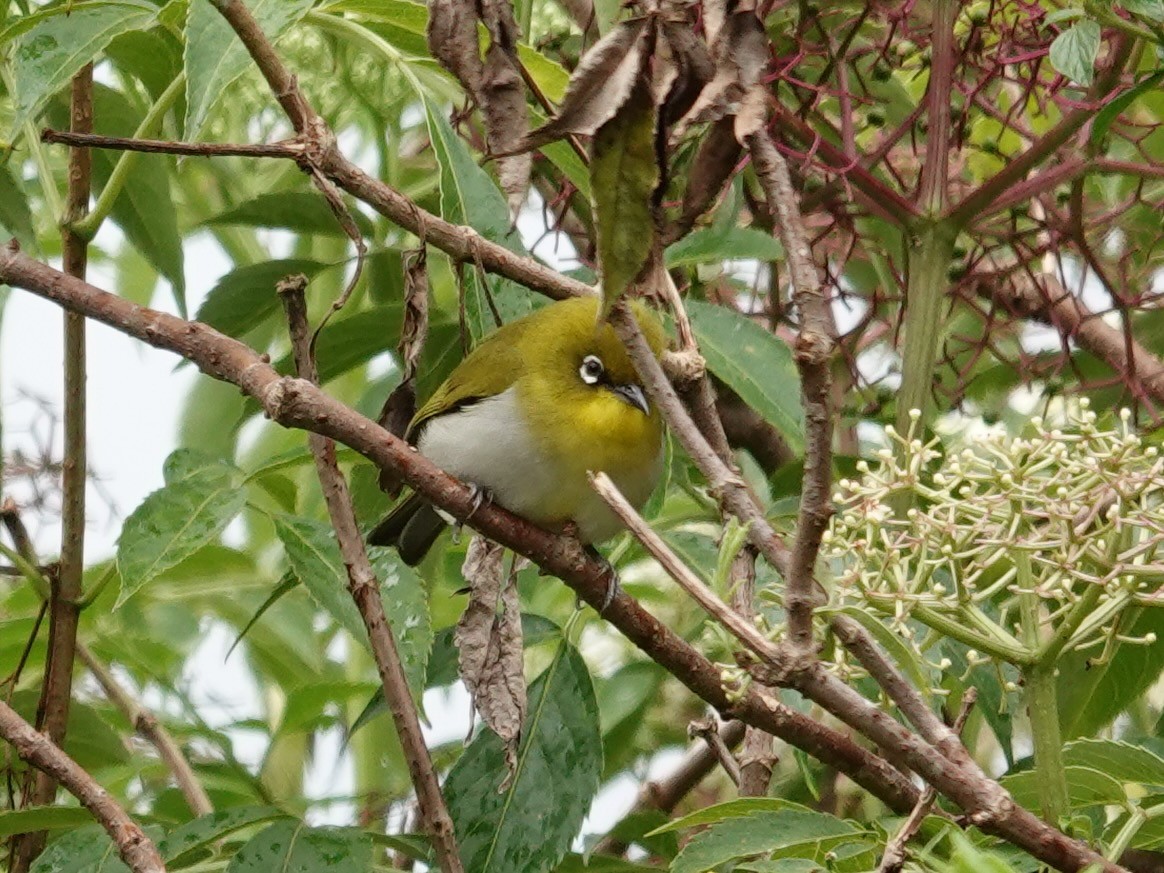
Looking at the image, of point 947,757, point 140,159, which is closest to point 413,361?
point 947,757

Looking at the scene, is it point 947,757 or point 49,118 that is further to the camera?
point 49,118

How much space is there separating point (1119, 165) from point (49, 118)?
6.17 feet

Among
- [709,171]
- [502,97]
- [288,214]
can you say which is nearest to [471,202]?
[288,214]

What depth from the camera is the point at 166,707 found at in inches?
140

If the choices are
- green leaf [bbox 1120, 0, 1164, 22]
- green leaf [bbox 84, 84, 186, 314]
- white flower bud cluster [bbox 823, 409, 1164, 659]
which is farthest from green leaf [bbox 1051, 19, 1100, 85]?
green leaf [bbox 84, 84, 186, 314]

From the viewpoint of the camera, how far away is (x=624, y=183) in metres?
1.30

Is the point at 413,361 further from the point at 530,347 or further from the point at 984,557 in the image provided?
the point at 530,347

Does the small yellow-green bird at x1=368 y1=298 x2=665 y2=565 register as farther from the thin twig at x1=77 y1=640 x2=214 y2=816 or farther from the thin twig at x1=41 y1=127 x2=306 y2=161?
the thin twig at x1=41 y1=127 x2=306 y2=161

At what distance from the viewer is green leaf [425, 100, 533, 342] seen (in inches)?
95.0

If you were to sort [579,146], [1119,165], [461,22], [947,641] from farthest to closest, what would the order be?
1. [1119,165]
2. [947,641]
3. [579,146]
4. [461,22]

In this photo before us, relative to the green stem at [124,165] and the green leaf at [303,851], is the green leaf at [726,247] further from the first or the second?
the green leaf at [303,851]

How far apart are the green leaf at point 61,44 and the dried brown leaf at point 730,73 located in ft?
3.84

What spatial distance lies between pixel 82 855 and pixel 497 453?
1024 mm

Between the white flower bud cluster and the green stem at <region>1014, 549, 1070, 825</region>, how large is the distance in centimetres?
2
